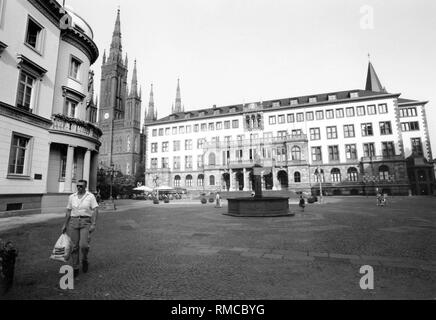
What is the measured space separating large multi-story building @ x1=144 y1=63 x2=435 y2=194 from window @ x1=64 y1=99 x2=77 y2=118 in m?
28.1

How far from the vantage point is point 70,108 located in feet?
67.1

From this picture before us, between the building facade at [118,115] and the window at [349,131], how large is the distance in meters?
61.4

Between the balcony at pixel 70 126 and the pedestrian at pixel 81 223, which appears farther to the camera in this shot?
the balcony at pixel 70 126

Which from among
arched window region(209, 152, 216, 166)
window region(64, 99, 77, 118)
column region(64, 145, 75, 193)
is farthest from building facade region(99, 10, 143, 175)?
column region(64, 145, 75, 193)

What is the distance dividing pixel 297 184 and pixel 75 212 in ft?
147

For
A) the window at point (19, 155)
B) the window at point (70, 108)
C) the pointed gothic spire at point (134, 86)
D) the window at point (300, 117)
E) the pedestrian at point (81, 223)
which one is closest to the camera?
the pedestrian at point (81, 223)

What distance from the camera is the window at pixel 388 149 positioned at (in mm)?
45562

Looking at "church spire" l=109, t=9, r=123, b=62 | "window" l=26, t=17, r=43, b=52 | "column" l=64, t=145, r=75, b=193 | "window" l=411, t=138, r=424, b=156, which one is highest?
"church spire" l=109, t=9, r=123, b=62

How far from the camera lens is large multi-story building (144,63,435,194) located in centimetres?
4594

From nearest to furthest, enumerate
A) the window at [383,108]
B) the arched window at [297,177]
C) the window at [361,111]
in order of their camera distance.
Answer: the window at [383,108], the arched window at [297,177], the window at [361,111]

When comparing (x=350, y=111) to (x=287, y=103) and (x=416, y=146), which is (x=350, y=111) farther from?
(x=416, y=146)

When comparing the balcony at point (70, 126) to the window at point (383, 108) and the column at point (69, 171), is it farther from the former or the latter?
the window at point (383, 108)

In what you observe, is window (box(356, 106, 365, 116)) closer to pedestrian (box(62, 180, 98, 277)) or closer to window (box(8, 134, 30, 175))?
window (box(8, 134, 30, 175))

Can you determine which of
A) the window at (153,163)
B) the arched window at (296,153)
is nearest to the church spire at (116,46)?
the window at (153,163)
